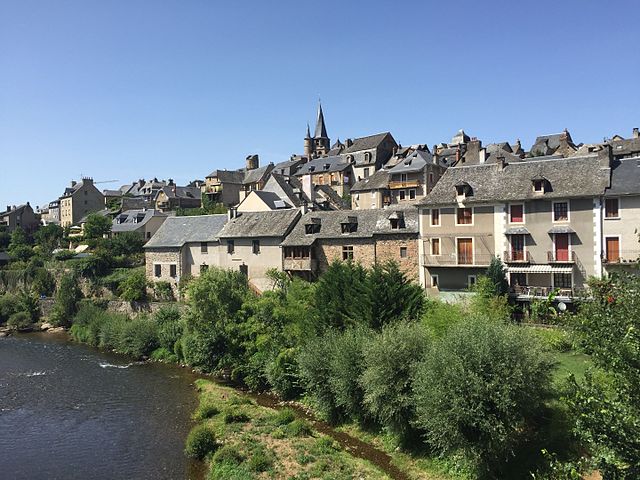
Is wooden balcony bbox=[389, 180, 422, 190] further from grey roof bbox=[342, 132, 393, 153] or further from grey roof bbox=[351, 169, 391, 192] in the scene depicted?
grey roof bbox=[342, 132, 393, 153]

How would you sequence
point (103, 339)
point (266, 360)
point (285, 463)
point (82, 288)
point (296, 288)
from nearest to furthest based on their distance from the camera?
point (285, 463)
point (266, 360)
point (296, 288)
point (103, 339)
point (82, 288)

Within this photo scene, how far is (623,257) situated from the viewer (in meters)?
26.9

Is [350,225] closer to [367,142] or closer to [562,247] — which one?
[562,247]

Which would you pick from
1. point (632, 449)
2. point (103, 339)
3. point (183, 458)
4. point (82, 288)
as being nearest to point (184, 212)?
point (82, 288)

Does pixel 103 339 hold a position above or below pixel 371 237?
below

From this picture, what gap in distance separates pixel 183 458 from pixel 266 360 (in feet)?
27.7

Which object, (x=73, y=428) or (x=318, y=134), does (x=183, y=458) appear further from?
(x=318, y=134)

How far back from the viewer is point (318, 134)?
350 ft

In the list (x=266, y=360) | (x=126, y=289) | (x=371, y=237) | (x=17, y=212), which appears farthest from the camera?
(x=17, y=212)

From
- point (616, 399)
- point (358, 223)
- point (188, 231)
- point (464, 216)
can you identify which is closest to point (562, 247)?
point (464, 216)

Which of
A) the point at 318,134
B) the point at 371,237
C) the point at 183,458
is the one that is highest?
the point at 318,134

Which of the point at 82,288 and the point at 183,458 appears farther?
the point at 82,288

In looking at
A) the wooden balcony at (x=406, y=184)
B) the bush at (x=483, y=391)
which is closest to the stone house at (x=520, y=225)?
the bush at (x=483, y=391)

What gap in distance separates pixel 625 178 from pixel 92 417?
31.3 meters
